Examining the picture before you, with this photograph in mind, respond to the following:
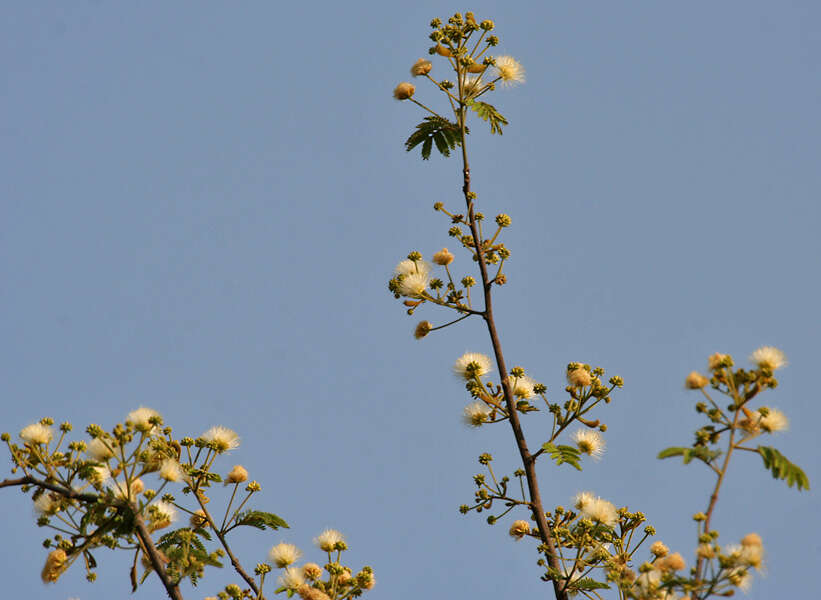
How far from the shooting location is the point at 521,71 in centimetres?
871

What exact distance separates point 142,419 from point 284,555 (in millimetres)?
1562

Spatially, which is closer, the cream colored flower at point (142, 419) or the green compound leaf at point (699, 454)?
the green compound leaf at point (699, 454)

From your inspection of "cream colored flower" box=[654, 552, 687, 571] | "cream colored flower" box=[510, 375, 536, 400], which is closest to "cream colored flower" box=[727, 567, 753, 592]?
"cream colored flower" box=[654, 552, 687, 571]

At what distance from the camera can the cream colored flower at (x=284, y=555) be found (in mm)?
7738

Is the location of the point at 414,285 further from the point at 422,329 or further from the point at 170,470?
the point at 170,470

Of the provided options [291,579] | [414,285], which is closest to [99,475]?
[291,579]

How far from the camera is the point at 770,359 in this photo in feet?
19.0

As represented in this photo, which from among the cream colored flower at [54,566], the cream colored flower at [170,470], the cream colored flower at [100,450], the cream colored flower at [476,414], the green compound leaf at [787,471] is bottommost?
the green compound leaf at [787,471]

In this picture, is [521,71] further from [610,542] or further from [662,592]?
[662,592]

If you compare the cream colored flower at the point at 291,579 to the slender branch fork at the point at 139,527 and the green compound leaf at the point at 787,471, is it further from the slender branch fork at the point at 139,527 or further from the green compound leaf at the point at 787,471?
the green compound leaf at the point at 787,471

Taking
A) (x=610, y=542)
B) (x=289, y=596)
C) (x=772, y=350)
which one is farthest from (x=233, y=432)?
(x=772, y=350)

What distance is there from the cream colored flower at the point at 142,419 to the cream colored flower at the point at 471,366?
2173 mm

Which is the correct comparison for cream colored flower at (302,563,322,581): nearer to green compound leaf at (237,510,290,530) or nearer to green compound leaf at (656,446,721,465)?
green compound leaf at (237,510,290,530)

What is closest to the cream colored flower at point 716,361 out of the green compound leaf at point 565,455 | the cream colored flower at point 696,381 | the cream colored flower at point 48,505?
the cream colored flower at point 696,381
